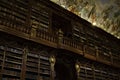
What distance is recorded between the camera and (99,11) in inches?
521

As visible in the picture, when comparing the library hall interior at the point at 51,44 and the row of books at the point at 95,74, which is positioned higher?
the library hall interior at the point at 51,44

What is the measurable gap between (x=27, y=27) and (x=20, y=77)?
6.37 ft

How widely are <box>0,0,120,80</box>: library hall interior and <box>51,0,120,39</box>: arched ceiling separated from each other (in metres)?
0.07

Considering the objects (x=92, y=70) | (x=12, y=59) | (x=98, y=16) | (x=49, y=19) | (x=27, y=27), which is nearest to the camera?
(x=12, y=59)

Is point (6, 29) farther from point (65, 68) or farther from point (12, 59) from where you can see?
point (65, 68)

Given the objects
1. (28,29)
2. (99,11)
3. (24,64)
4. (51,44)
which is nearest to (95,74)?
(51,44)

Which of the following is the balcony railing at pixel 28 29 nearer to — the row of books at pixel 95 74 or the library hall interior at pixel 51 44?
the library hall interior at pixel 51 44

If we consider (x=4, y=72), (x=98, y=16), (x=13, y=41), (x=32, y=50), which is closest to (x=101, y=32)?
(x=98, y=16)

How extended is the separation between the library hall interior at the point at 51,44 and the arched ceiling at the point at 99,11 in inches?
2.7

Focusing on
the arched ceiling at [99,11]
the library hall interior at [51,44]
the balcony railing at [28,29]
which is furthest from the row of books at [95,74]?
the arched ceiling at [99,11]

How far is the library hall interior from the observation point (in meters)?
6.40

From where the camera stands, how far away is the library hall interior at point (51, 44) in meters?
6.40

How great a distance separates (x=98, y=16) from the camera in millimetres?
13305

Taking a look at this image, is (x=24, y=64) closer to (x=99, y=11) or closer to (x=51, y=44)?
(x=51, y=44)
